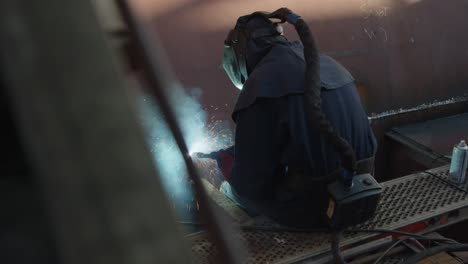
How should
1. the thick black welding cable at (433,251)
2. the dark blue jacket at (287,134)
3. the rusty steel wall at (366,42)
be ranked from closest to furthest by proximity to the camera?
the thick black welding cable at (433,251)
the dark blue jacket at (287,134)
the rusty steel wall at (366,42)

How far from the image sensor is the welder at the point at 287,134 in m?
2.08

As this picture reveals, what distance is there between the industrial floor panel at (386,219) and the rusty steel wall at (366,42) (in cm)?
134

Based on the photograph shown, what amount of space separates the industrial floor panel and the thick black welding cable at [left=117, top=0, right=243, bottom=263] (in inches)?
57.3

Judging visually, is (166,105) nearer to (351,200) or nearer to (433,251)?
(351,200)

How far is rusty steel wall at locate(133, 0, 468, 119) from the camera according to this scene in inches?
121

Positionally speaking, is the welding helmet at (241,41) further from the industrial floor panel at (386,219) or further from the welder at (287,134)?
the industrial floor panel at (386,219)

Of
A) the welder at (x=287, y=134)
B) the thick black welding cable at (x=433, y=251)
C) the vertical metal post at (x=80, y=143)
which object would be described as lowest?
the thick black welding cable at (x=433, y=251)

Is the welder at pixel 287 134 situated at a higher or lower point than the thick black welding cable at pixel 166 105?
lower

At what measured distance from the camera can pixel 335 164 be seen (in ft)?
6.90

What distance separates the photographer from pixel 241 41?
250 cm

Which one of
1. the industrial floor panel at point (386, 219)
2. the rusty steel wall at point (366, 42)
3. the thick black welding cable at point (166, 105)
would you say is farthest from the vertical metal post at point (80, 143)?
the rusty steel wall at point (366, 42)

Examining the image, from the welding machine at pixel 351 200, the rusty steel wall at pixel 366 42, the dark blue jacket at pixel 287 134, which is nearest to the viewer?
the welding machine at pixel 351 200

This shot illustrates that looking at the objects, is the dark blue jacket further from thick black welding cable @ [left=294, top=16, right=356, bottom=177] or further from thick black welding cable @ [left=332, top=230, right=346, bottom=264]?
thick black welding cable @ [left=332, top=230, right=346, bottom=264]

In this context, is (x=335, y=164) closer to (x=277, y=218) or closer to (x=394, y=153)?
(x=277, y=218)
